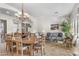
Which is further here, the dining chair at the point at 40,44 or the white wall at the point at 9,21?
the dining chair at the point at 40,44

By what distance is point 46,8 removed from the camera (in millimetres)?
2455

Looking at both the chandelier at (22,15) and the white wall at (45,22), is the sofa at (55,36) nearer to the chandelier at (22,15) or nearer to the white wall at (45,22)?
the white wall at (45,22)

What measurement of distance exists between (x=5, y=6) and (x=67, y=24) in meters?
1.13

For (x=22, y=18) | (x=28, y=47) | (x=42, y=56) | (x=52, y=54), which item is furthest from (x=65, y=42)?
(x=22, y=18)

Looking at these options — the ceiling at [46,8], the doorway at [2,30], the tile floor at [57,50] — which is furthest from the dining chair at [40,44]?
the doorway at [2,30]

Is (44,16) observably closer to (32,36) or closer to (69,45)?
(32,36)

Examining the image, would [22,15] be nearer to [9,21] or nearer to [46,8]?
[9,21]

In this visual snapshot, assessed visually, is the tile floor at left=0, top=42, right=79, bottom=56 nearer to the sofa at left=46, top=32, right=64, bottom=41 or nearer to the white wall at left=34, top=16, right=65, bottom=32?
the sofa at left=46, top=32, right=64, bottom=41

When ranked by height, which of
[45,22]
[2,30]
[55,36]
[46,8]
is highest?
[46,8]

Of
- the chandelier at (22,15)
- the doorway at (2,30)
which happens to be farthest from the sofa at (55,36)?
the doorway at (2,30)

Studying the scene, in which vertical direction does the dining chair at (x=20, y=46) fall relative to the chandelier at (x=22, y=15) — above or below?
below

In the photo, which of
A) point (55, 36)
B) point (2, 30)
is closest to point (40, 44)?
point (55, 36)

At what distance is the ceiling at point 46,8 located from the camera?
243 centimetres

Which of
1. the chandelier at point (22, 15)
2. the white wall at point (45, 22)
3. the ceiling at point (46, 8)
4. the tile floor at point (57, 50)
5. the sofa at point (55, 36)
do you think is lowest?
the tile floor at point (57, 50)
